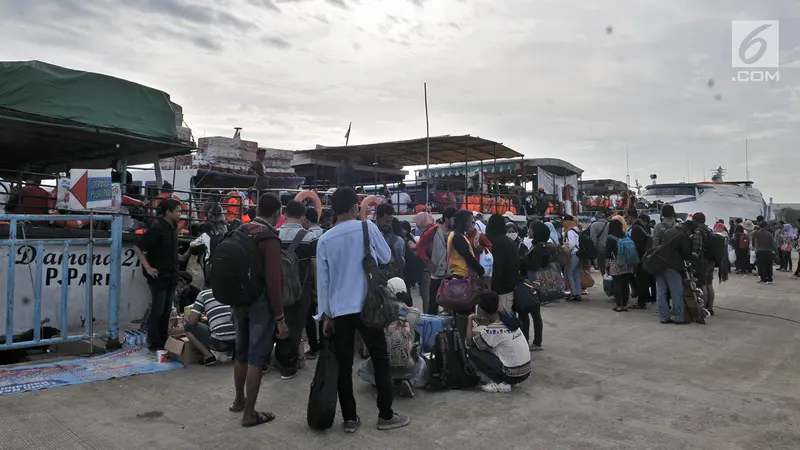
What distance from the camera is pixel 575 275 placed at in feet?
35.3

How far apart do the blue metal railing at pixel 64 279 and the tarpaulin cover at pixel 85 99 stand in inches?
80.2

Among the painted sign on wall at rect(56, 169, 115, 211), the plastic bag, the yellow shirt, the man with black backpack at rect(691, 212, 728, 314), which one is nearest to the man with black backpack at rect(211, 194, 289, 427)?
the yellow shirt

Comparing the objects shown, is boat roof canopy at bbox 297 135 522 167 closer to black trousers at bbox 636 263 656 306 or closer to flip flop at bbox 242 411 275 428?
black trousers at bbox 636 263 656 306

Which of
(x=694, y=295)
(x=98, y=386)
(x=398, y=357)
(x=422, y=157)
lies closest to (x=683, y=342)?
(x=694, y=295)

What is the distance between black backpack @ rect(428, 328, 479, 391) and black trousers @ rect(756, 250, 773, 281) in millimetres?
13148

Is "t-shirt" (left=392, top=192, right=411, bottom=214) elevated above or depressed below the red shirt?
above

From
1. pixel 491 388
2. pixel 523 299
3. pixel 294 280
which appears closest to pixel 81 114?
pixel 294 280

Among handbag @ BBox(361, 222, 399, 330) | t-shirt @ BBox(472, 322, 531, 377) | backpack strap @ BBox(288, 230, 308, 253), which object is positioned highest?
backpack strap @ BBox(288, 230, 308, 253)

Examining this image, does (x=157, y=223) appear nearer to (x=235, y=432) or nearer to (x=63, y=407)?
(x=63, y=407)

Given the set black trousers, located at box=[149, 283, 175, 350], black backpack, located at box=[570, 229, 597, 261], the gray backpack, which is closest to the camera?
the gray backpack

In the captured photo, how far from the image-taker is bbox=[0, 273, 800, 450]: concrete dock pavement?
369 cm

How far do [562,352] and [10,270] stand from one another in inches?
259

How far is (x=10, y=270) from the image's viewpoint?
566 cm

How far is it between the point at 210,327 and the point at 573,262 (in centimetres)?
776
